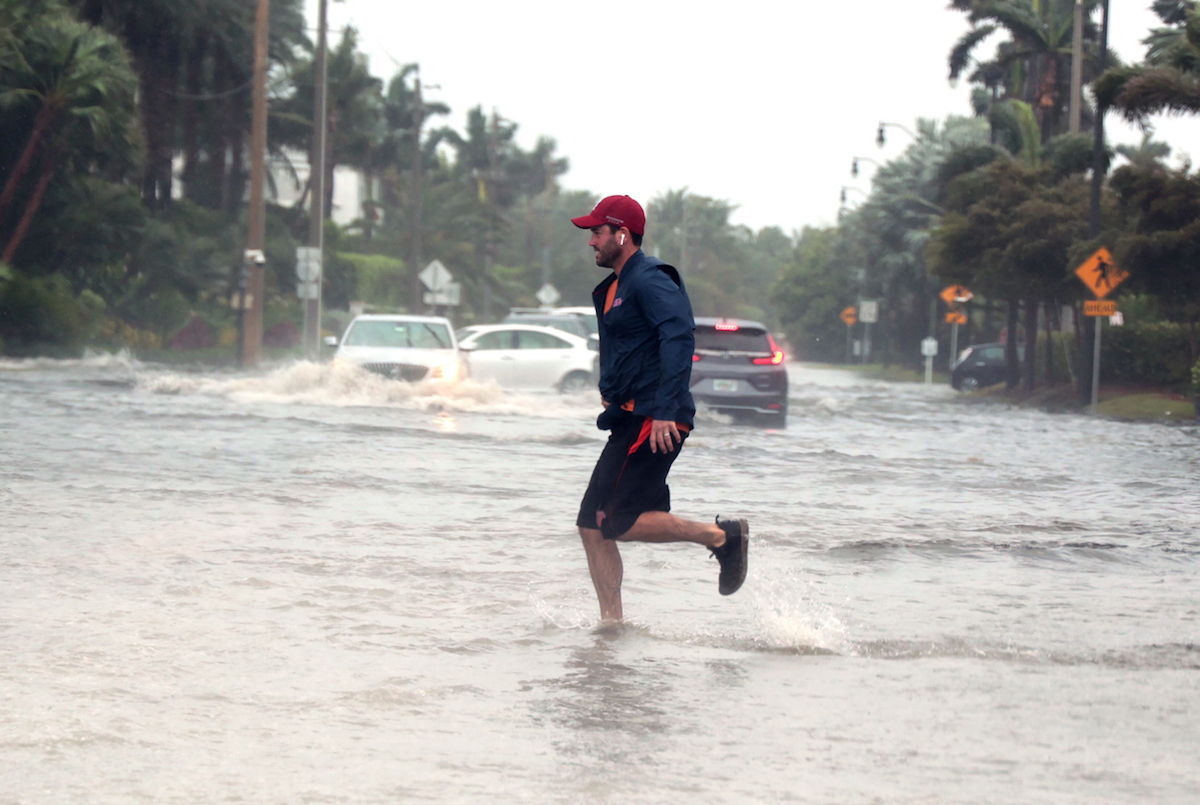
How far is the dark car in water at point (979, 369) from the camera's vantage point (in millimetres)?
45031

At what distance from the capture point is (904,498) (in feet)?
42.9

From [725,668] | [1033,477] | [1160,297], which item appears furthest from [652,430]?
[1160,297]

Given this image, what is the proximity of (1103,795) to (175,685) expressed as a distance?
3129 mm

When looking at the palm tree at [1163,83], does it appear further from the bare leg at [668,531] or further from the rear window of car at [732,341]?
the bare leg at [668,531]

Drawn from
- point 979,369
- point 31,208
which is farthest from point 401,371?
point 979,369

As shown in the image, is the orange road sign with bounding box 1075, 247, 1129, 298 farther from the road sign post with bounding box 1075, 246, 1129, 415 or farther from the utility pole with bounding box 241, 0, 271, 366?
the utility pole with bounding box 241, 0, 271, 366

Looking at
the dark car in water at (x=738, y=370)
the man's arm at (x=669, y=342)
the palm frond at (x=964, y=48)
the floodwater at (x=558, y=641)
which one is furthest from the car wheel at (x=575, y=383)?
the palm frond at (x=964, y=48)

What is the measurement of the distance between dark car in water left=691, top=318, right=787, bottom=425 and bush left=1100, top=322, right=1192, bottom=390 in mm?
14729

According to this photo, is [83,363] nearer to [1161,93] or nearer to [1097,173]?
[1097,173]

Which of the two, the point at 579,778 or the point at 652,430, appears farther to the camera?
the point at 652,430

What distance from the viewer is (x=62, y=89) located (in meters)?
36.3

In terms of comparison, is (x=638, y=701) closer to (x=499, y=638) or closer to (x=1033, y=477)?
(x=499, y=638)

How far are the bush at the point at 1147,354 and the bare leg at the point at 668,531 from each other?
28627mm

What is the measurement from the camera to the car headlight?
23391 mm
